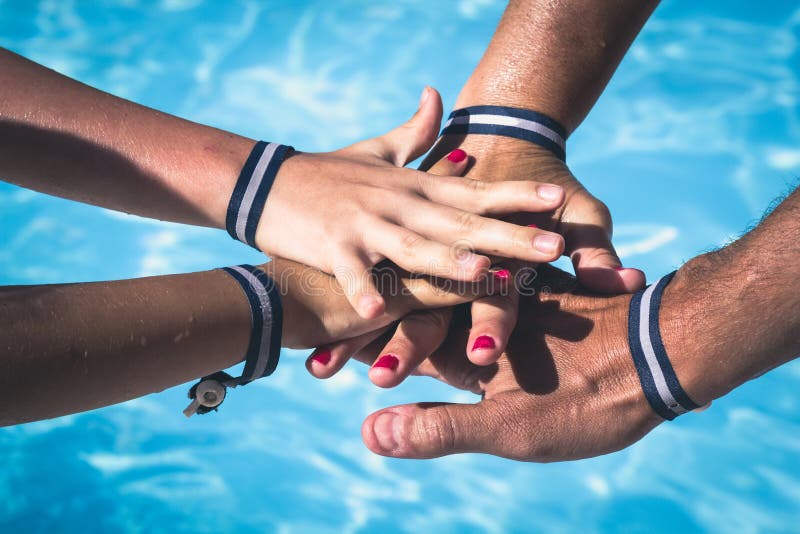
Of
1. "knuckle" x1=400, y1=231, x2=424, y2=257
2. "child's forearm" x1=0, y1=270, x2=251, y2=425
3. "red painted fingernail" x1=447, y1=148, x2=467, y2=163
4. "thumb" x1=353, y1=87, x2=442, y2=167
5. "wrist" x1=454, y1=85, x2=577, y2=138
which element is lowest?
"child's forearm" x1=0, y1=270, x2=251, y2=425

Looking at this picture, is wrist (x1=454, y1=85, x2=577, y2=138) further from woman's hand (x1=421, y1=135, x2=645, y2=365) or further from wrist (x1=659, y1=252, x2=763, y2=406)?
wrist (x1=659, y1=252, x2=763, y2=406)

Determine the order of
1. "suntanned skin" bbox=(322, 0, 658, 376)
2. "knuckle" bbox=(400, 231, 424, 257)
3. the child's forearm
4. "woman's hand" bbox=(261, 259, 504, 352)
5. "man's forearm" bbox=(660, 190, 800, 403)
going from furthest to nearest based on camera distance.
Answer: "suntanned skin" bbox=(322, 0, 658, 376) < "woman's hand" bbox=(261, 259, 504, 352) < "knuckle" bbox=(400, 231, 424, 257) < "man's forearm" bbox=(660, 190, 800, 403) < the child's forearm

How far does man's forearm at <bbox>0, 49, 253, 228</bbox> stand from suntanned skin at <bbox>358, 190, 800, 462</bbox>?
0.59m

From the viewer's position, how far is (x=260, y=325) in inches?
59.4

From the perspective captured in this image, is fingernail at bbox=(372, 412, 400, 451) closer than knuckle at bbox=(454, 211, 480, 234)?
Yes

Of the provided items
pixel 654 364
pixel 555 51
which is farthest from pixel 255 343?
pixel 555 51

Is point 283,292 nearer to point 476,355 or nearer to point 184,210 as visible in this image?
point 184,210

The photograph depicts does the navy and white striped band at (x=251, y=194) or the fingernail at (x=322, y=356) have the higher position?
the navy and white striped band at (x=251, y=194)

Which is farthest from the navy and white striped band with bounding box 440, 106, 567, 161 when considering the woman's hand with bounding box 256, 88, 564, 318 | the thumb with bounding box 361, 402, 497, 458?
the thumb with bounding box 361, 402, 497, 458

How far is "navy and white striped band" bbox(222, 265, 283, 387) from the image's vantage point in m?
1.51

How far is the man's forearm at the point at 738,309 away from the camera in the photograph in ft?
4.48

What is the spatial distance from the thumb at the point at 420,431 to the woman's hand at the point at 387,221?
0.21 meters

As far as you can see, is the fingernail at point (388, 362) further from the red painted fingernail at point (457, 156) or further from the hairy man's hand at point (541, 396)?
the red painted fingernail at point (457, 156)

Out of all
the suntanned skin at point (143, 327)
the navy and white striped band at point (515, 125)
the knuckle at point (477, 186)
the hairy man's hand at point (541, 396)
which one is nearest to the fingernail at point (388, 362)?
the hairy man's hand at point (541, 396)
